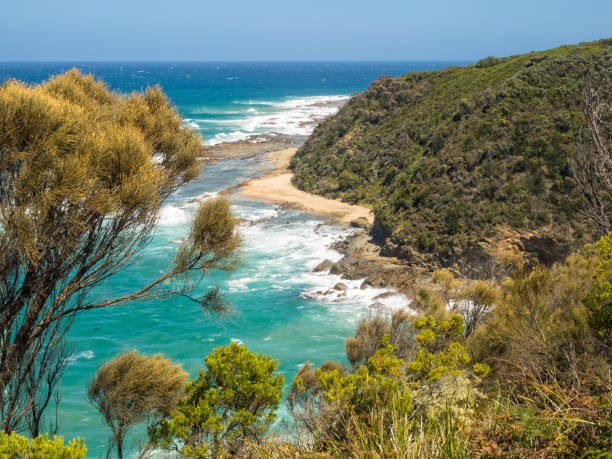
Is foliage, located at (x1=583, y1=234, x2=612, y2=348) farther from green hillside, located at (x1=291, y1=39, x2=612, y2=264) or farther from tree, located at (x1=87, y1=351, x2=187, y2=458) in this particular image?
green hillside, located at (x1=291, y1=39, x2=612, y2=264)

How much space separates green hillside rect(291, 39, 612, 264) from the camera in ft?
73.1

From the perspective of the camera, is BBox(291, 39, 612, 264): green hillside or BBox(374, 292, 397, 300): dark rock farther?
BBox(291, 39, 612, 264): green hillside

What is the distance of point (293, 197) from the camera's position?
37719 mm

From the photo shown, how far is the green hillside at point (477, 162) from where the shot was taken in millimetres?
22281

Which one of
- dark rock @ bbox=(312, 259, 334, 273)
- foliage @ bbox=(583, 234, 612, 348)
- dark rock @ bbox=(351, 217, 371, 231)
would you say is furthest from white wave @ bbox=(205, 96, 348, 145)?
foliage @ bbox=(583, 234, 612, 348)

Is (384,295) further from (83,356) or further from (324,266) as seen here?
(83,356)

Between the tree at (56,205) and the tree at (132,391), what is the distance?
215 centimetres

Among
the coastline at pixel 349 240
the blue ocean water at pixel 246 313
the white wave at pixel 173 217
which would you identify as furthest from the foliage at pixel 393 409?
the white wave at pixel 173 217

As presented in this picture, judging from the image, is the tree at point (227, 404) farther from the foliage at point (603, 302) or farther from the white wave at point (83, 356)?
the white wave at point (83, 356)

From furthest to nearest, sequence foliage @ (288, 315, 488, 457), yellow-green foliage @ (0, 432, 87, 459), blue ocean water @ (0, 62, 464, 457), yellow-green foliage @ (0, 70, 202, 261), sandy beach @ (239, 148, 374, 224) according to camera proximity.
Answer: sandy beach @ (239, 148, 374, 224)
blue ocean water @ (0, 62, 464, 457)
yellow-green foliage @ (0, 70, 202, 261)
foliage @ (288, 315, 488, 457)
yellow-green foliage @ (0, 432, 87, 459)

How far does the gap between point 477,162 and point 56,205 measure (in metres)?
24.5

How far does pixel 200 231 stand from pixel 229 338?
12972 mm

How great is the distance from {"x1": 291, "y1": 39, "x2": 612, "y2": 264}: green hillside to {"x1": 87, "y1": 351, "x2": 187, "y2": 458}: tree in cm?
1466

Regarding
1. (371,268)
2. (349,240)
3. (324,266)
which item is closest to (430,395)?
(371,268)
